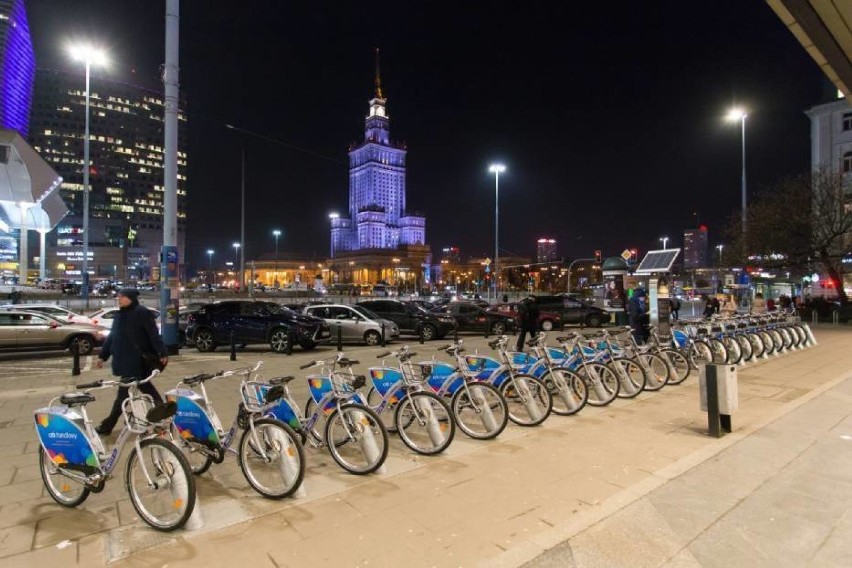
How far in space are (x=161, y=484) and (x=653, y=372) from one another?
28.1 ft

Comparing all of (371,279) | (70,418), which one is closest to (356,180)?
(371,279)

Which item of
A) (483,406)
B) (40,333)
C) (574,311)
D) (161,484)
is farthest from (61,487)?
(574,311)

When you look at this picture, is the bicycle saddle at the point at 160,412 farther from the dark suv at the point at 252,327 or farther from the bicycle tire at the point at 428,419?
the dark suv at the point at 252,327

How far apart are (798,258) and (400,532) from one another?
33.1 meters

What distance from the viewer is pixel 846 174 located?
47.1m

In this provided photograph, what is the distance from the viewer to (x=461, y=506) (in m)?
4.55

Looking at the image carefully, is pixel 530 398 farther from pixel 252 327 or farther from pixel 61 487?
pixel 252 327

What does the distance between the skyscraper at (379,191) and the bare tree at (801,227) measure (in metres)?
123

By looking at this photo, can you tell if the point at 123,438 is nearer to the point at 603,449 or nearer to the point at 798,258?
the point at 603,449

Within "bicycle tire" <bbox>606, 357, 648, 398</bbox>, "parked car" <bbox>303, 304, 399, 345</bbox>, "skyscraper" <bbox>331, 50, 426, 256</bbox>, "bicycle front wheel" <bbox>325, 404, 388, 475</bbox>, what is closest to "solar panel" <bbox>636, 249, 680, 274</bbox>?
"bicycle tire" <bbox>606, 357, 648, 398</bbox>

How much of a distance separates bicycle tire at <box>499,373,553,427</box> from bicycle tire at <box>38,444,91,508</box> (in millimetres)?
4738

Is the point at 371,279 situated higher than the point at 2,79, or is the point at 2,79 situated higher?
the point at 2,79

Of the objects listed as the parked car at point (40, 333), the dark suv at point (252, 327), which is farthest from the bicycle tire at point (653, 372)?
the parked car at point (40, 333)

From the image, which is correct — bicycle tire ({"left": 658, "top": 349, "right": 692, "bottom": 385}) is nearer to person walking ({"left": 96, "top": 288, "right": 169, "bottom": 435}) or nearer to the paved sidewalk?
the paved sidewalk
